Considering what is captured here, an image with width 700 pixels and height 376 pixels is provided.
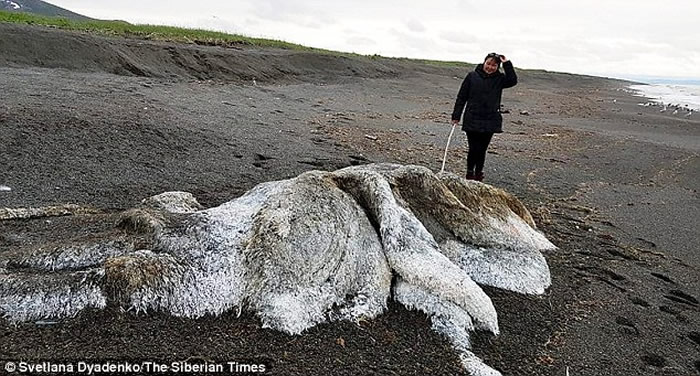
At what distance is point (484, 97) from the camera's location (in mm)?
9227

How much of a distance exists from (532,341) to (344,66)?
32.6 metres

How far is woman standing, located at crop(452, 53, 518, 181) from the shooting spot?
912 centimetres

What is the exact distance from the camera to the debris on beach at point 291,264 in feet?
13.8

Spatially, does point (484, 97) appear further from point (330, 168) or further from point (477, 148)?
point (330, 168)

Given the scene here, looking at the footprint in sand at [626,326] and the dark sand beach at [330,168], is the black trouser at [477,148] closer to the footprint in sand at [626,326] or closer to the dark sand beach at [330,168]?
the dark sand beach at [330,168]

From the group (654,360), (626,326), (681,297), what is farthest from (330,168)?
(654,360)

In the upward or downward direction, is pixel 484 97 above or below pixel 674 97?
above

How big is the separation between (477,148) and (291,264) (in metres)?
5.71

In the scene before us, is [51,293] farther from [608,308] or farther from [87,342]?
[608,308]

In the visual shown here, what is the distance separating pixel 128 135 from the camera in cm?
1005

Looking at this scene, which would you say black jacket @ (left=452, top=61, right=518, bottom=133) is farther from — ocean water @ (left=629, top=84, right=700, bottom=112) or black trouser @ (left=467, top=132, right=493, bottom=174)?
ocean water @ (left=629, top=84, right=700, bottom=112)

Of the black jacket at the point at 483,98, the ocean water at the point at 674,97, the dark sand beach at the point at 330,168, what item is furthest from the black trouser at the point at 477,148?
the ocean water at the point at 674,97

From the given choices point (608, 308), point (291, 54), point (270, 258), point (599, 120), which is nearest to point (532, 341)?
point (608, 308)

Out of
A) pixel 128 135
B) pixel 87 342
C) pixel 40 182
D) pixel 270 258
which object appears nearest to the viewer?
pixel 87 342
